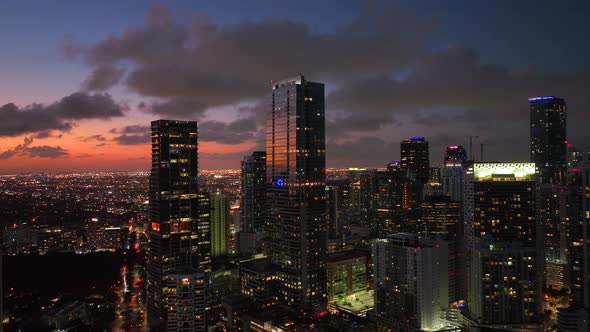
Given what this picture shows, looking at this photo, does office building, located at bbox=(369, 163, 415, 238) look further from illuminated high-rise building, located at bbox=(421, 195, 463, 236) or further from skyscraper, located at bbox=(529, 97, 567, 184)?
skyscraper, located at bbox=(529, 97, 567, 184)

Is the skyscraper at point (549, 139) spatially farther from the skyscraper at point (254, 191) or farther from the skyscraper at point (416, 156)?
the skyscraper at point (254, 191)

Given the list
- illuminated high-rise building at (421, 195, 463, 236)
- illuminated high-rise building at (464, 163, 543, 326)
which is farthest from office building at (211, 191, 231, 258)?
illuminated high-rise building at (464, 163, 543, 326)

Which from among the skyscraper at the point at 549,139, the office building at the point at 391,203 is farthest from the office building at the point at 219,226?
the skyscraper at the point at 549,139

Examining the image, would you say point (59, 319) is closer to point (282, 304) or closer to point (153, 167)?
point (153, 167)

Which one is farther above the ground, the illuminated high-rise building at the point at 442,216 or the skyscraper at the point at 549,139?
the skyscraper at the point at 549,139

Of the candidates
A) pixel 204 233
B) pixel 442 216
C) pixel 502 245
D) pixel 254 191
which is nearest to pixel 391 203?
pixel 442 216
